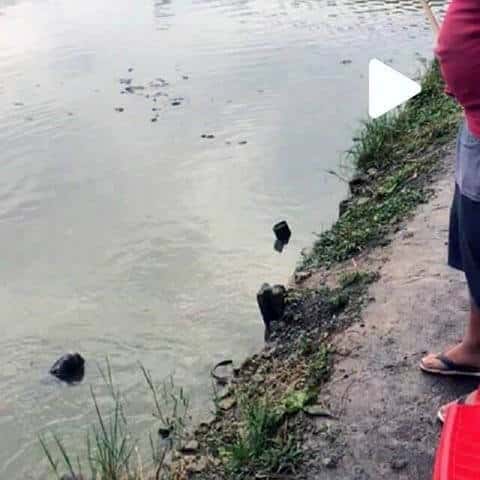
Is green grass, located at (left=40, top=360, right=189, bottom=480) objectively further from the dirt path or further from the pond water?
the dirt path

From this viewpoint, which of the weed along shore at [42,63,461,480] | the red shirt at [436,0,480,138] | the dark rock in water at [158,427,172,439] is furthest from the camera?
the dark rock in water at [158,427,172,439]

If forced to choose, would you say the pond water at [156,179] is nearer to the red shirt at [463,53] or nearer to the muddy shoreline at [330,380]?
the muddy shoreline at [330,380]

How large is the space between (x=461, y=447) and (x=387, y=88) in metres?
2.42

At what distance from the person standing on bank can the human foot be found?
3 cm

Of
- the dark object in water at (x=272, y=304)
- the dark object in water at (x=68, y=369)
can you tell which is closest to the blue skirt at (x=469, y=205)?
the dark object in water at (x=272, y=304)

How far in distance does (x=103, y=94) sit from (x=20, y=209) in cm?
389

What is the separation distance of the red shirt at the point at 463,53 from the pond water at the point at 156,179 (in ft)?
9.02

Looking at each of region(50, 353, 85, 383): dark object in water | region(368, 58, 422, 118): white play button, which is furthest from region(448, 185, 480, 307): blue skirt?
region(50, 353, 85, 383): dark object in water

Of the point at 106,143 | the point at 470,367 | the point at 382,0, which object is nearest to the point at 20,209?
the point at 106,143

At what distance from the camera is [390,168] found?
750 centimetres

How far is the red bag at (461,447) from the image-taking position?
7.49ft

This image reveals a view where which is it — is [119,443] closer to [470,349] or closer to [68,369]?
[68,369]

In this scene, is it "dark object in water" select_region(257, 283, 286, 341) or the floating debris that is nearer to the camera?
"dark object in water" select_region(257, 283, 286, 341)

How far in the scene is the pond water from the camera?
5.68 metres
